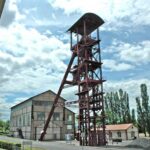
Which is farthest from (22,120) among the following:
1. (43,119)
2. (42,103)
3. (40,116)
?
(42,103)

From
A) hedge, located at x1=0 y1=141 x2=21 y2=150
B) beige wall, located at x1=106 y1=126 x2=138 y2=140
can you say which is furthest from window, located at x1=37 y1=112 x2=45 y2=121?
hedge, located at x1=0 y1=141 x2=21 y2=150

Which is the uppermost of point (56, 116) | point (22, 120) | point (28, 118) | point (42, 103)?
point (42, 103)

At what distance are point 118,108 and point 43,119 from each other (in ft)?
97.3

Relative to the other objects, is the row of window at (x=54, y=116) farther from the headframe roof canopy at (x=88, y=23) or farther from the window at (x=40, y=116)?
the headframe roof canopy at (x=88, y=23)

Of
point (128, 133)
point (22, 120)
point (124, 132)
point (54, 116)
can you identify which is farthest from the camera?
point (22, 120)

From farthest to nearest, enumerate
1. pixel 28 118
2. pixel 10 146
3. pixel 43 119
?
pixel 28 118
pixel 43 119
pixel 10 146

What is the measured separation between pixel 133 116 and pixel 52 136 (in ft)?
100

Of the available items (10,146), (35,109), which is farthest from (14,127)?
(10,146)

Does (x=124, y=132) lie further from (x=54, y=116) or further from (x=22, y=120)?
(x=22, y=120)

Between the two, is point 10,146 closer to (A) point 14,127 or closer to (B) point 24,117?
(B) point 24,117

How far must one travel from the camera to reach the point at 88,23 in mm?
43875

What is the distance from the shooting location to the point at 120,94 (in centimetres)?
8244

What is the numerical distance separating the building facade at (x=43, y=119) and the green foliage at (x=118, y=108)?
62.5 ft

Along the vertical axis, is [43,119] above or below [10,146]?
above
